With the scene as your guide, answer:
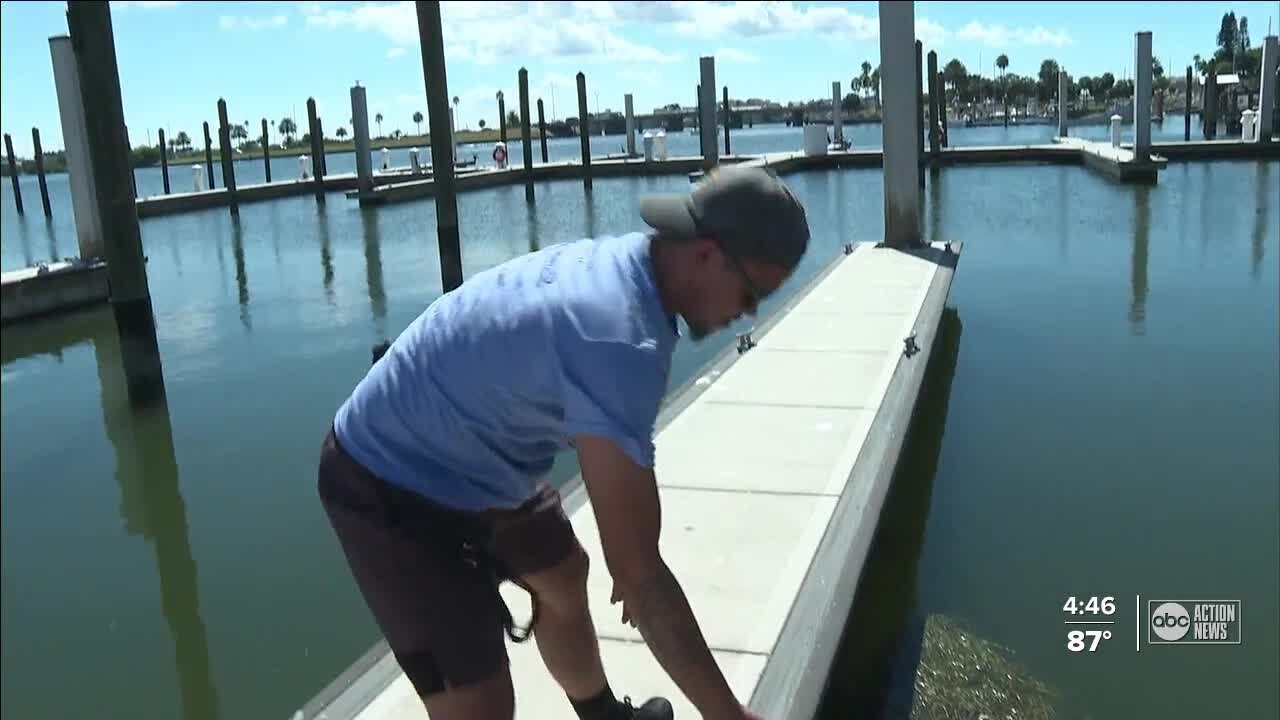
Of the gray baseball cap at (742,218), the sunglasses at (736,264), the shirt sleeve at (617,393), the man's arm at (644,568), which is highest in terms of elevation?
the gray baseball cap at (742,218)

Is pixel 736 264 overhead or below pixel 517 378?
overhead

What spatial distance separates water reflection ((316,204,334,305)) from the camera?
13.9m

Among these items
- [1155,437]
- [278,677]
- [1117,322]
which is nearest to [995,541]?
[1155,437]

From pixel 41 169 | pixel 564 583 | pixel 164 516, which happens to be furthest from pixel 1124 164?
pixel 41 169

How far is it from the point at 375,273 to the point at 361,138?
43.2 feet

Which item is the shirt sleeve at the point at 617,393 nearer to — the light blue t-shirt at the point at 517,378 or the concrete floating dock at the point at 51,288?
the light blue t-shirt at the point at 517,378

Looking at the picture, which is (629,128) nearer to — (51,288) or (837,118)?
(837,118)

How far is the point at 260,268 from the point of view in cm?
1641

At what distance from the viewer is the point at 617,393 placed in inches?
68.2

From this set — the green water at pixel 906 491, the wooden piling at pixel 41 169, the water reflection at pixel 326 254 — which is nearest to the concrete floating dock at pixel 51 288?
the green water at pixel 906 491

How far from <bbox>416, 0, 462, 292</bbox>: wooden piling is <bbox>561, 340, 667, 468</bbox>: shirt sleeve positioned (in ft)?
26.5

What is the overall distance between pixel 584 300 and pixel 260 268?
51.1ft

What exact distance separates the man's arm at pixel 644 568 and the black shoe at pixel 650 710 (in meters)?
0.81

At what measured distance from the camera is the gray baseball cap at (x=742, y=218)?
1.82 m
